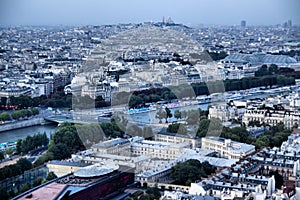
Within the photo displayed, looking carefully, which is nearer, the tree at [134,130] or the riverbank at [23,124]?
the tree at [134,130]

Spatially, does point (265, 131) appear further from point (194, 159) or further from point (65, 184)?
point (65, 184)

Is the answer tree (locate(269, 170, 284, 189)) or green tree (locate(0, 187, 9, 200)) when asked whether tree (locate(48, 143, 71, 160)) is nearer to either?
green tree (locate(0, 187, 9, 200))

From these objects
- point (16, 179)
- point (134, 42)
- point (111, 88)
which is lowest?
point (16, 179)

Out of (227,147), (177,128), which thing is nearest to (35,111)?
(177,128)

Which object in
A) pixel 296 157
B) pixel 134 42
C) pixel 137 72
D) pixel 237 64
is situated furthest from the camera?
pixel 134 42

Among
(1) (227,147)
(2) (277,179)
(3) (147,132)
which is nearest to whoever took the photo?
(2) (277,179)

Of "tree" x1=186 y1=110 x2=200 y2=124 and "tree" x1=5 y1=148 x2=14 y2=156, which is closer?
"tree" x1=5 y1=148 x2=14 y2=156

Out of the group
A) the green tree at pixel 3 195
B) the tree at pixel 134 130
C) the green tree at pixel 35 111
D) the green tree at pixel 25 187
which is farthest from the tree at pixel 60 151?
the green tree at pixel 35 111

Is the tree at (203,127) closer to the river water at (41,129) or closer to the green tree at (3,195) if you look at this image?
the river water at (41,129)

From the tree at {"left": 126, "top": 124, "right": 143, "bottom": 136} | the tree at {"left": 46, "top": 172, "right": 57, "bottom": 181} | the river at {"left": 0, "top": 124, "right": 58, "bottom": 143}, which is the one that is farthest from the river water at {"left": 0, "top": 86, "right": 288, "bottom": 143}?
the tree at {"left": 46, "top": 172, "right": 57, "bottom": 181}

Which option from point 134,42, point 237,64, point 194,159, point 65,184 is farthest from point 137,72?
point 65,184

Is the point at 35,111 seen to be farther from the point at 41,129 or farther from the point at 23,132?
the point at 23,132
